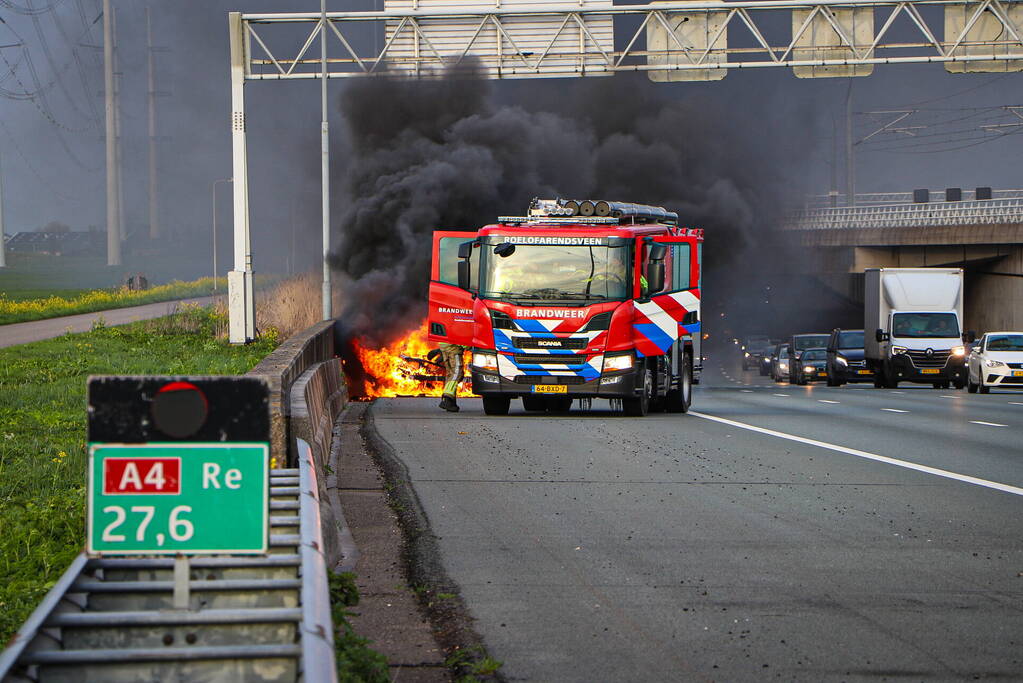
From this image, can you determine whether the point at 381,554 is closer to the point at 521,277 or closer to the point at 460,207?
the point at 521,277

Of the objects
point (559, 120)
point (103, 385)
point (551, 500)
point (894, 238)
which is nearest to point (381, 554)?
point (551, 500)

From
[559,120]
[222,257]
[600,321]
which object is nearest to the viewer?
[600,321]

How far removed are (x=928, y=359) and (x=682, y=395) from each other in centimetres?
1736

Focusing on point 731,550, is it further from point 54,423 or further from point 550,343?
point 550,343

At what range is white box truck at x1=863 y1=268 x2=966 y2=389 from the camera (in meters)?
38.2

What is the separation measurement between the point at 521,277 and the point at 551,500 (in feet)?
32.8

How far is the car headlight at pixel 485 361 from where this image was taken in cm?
2102

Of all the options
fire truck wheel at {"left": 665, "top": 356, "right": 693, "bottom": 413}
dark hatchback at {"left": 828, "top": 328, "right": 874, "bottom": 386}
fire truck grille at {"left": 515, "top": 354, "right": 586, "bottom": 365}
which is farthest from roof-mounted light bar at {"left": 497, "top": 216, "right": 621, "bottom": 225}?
dark hatchback at {"left": 828, "top": 328, "right": 874, "bottom": 386}

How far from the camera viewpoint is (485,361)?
21125mm

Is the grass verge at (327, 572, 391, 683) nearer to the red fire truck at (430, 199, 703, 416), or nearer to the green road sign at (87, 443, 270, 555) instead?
the green road sign at (87, 443, 270, 555)

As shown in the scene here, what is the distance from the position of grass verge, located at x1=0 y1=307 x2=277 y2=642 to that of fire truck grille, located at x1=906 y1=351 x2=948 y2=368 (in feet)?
56.6

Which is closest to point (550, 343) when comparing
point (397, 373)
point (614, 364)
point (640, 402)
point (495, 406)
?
point (614, 364)

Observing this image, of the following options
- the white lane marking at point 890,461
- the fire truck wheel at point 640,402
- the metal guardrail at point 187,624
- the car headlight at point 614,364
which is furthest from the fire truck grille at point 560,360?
the metal guardrail at point 187,624

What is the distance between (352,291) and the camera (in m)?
36.8
